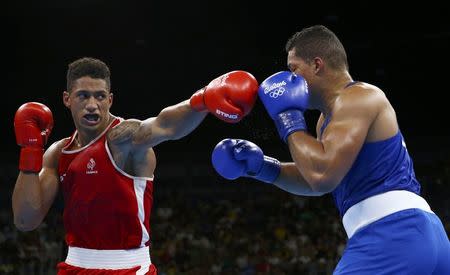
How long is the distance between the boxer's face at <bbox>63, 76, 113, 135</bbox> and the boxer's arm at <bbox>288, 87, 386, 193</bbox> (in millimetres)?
1337

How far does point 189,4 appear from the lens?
43.3 ft

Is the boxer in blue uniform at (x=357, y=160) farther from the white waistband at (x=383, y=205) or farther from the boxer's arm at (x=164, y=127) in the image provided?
the boxer's arm at (x=164, y=127)

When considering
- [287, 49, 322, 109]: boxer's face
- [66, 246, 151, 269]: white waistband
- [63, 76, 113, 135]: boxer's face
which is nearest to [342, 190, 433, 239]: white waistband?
[287, 49, 322, 109]: boxer's face

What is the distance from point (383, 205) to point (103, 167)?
61.3 inches

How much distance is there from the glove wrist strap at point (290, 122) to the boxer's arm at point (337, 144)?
35 mm

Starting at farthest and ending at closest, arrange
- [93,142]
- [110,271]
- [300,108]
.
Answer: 1. [93,142]
2. [110,271]
3. [300,108]

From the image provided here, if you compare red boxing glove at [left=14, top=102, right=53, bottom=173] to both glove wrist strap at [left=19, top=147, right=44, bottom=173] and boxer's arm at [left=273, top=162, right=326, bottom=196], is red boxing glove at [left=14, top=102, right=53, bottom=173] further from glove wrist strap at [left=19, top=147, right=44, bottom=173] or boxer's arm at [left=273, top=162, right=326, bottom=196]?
boxer's arm at [left=273, top=162, right=326, bottom=196]

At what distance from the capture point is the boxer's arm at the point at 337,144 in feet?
9.04

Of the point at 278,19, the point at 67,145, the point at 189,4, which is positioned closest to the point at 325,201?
the point at 278,19

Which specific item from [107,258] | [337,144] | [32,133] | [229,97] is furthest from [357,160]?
[32,133]

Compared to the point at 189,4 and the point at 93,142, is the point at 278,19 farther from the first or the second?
the point at 93,142

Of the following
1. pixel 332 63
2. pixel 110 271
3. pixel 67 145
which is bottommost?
pixel 110 271

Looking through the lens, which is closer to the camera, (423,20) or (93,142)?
(93,142)

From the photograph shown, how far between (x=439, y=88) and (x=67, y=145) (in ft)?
44.3
